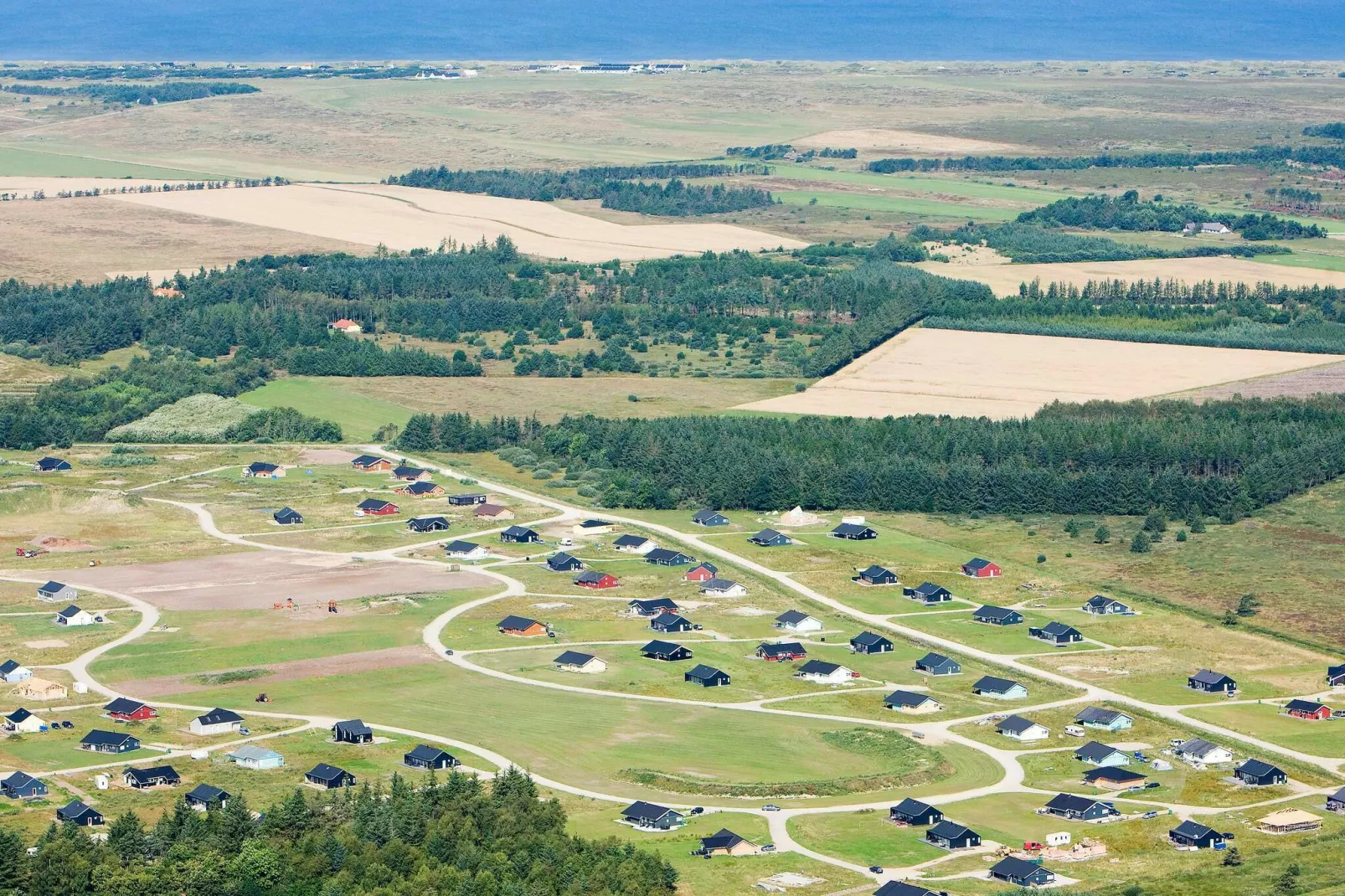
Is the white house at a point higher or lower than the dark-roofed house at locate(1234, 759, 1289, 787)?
lower

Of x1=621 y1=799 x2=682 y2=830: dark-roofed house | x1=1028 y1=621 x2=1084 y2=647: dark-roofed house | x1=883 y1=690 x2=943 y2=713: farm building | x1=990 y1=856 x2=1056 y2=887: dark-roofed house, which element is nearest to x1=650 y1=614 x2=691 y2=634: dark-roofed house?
x1=883 y1=690 x2=943 y2=713: farm building

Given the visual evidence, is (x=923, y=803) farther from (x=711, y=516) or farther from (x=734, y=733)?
(x=711, y=516)

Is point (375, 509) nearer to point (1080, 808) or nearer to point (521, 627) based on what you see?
point (521, 627)

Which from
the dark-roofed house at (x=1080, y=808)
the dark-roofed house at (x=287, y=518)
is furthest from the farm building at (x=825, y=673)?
the dark-roofed house at (x=287, y=518)

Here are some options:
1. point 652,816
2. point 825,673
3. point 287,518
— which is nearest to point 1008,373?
point 287,518

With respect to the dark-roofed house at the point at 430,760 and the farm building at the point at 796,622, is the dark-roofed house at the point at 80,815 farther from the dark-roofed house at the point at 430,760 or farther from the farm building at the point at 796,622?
the farm building at the point at 796,622

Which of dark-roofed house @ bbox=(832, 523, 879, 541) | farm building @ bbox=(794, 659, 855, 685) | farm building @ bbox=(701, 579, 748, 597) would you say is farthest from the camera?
dark-roofed house @ bbox=(832, 523, 879, 541)

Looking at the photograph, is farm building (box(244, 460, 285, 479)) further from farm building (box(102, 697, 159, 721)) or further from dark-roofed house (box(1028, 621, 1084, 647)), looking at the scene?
dark-roofed house (box(1028, 621, 1084, 647))
